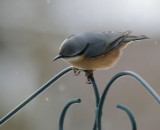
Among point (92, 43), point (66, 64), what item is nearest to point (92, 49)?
point (92, 43)

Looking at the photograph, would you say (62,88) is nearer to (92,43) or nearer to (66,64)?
(66,64)

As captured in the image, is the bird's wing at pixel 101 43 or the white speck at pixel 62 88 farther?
the white speck at pixel 62 88

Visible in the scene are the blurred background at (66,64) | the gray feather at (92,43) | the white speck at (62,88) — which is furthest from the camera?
the white speck at (62,88)

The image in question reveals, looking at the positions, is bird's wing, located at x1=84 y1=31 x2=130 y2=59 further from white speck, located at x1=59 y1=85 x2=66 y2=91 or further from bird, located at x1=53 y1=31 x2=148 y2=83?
white speck, located at x1=59 y1=85 x2=66 y2=91

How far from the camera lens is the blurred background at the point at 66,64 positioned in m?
4.16

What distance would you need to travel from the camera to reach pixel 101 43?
177 centimetres

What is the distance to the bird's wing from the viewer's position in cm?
174

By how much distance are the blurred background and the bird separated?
6.99 ft

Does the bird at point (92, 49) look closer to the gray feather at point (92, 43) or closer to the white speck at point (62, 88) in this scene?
the gray feather at point (92, 43)

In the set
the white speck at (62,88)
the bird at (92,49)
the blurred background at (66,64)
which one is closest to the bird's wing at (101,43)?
the bird at (92,49)

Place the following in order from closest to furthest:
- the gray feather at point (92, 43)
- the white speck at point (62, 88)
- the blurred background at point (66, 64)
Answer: the gray feather at point (92, 43), the blurred background at point (66, 64), the white speck at point (62, 88)

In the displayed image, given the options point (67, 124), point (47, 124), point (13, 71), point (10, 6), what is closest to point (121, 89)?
point (67, 124)

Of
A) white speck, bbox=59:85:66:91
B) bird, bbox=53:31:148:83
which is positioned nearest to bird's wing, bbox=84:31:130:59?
bird, bbox=53:31:148:83

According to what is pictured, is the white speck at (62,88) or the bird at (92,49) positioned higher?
the white speck at (62,88)
